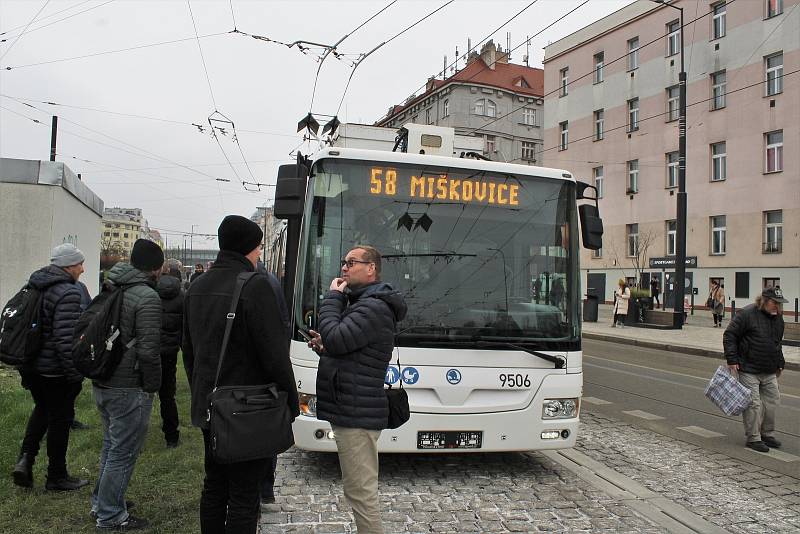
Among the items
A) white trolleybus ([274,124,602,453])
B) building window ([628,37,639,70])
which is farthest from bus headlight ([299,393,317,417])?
building window ([628,37,639,70])

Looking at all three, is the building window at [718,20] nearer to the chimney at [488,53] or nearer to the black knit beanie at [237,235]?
the chimney at [488,53]

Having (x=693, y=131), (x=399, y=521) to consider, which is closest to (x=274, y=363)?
(x=399, y=521)

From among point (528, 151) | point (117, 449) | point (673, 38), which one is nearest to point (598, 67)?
point (673, 38)

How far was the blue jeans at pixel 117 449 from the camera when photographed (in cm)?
399

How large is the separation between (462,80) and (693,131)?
2403 centimetres

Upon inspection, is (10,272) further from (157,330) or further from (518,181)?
(518,181)

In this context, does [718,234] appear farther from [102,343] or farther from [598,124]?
[102,343]

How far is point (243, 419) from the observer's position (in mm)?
2951

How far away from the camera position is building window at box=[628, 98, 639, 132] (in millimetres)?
36469

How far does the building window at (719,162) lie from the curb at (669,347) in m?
15.0

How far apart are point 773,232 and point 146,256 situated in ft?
103

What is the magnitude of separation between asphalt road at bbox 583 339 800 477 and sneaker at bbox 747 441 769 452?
7cm

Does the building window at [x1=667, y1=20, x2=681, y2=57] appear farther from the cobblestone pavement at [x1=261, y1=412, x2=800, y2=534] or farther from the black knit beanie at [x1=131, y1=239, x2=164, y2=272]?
the black knit beanie at [x1=131, y1=239, x2=164, y2=272]

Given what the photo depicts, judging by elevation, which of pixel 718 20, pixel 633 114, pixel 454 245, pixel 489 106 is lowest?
pixel 454 245
